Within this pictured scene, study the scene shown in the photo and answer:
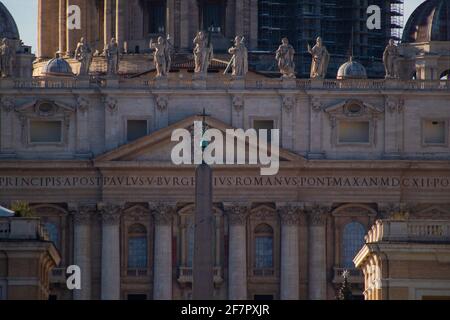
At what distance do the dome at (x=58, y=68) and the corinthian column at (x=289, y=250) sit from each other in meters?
12.2

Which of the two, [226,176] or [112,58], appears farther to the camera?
[112,58]

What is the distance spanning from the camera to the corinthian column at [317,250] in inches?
5502

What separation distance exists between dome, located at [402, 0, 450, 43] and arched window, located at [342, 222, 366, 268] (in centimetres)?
1561

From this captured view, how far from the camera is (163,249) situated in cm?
14062

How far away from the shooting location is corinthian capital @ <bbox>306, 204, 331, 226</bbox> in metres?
141

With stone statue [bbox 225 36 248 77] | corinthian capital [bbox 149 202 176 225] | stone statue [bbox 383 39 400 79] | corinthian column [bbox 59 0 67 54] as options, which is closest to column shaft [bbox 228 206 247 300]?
corinthian capital [bbox 149 202 176 225]

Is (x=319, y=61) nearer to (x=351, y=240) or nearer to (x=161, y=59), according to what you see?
(x=161, y=59)

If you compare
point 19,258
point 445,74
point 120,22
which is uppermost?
point 120,22

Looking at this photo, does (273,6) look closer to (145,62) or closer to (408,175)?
(145,62)

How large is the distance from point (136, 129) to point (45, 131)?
12.8 feet

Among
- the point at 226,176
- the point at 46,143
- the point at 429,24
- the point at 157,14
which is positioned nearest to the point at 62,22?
the point at 157,14

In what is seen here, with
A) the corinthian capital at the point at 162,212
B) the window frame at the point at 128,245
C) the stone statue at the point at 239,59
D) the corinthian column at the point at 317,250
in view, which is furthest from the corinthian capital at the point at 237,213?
the stone statue at the point at 239,59
